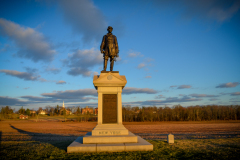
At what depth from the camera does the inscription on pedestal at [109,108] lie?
912 centimetres

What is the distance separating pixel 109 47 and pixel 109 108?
4026 mm

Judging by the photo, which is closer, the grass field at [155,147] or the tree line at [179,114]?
the grass field at [155,147]

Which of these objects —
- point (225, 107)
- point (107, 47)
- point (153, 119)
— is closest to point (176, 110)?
point (153, 119)

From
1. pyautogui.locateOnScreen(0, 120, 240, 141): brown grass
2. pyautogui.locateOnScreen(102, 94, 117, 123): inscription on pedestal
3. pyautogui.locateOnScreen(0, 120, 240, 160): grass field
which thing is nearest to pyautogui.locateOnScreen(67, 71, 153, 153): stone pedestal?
pyautogui.locateOnScreen(102, 94, 117, 123): inscription on pedestal

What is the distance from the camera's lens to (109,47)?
33.9ft

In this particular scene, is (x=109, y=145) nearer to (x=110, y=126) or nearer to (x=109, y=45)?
(x=110, y=126)

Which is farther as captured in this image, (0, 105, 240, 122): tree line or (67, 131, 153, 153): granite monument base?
(0, 105, 240, 122): tree line

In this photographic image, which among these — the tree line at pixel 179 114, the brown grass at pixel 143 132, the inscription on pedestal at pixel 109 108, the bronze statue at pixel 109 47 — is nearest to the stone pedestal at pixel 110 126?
the inscription on pedestal at pixel 109 108

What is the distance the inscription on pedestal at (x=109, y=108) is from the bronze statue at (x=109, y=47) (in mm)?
2104

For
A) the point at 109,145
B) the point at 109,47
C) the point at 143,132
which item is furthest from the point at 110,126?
the point at 143,132

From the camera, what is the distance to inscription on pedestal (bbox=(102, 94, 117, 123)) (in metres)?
9.12

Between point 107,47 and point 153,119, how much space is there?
7305 cm

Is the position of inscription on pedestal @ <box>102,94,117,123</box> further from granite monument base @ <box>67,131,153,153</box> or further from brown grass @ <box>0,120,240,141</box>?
brown grass @ <box>0,120,240,141</box>

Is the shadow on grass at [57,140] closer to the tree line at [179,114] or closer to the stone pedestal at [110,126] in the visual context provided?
the stone pedestal at [110,126]
